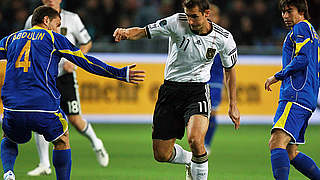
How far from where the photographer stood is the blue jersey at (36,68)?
6207mm

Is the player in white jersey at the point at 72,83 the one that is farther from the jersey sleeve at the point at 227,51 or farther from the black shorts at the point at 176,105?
the jersey sleeve at the point at 227,51

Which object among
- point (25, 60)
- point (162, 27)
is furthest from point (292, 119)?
point (25, 60)

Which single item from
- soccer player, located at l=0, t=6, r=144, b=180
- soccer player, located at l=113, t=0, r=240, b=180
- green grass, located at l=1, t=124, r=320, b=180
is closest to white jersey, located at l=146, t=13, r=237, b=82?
soccer player, located at l=113, t=0, r=240, b=180

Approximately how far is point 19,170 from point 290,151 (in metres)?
3.63

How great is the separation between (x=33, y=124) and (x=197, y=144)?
158 centimetres

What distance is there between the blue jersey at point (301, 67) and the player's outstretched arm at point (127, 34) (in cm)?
141

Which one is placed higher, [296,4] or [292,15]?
[296,4]

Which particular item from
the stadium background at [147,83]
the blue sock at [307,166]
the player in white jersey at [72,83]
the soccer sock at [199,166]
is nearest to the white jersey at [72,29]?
the player in white jersey at [72,83]

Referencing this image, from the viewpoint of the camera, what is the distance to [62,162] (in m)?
6.43

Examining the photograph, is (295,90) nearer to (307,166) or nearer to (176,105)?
(307,166)

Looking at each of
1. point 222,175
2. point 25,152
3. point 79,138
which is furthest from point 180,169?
point 79,138

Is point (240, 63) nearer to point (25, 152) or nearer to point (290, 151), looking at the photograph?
point (25, 152)

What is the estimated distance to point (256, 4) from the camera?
16.6 meters

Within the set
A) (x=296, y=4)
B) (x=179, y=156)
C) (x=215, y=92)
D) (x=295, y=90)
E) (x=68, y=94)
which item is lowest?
(x=179, y=156)
